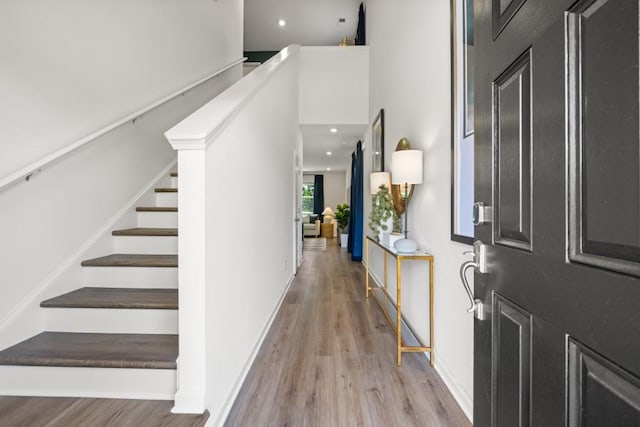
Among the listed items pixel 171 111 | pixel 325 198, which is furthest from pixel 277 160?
pixel 325 198

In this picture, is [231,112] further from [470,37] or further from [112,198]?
[112,198]

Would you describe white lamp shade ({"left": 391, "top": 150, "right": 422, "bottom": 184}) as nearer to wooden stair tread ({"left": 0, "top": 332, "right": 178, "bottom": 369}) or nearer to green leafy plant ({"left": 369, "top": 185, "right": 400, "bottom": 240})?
green leafy plant ({"left": 369, "top": 185, "right": 400, "bottom": 240})

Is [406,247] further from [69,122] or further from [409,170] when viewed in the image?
[69,122]

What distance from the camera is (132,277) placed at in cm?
196

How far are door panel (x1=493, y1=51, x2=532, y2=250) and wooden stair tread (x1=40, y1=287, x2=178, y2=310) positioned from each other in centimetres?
159

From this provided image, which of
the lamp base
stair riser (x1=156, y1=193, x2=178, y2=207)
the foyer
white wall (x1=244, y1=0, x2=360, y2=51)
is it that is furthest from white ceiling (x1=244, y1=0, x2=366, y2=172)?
the foyer

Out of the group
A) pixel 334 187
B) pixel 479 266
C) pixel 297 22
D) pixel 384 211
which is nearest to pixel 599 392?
pixel 479 266

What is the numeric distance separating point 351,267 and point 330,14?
4.86 meters

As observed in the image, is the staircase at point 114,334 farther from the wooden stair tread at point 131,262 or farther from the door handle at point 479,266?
the door handle at point 479,266

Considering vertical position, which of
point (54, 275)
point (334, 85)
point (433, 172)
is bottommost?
point (54, 275)

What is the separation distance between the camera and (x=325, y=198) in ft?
42.1

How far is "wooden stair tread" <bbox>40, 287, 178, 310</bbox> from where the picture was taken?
5.41 ft

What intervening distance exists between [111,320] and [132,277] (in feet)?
1.10

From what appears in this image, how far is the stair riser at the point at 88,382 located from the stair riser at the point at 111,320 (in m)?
0.29
